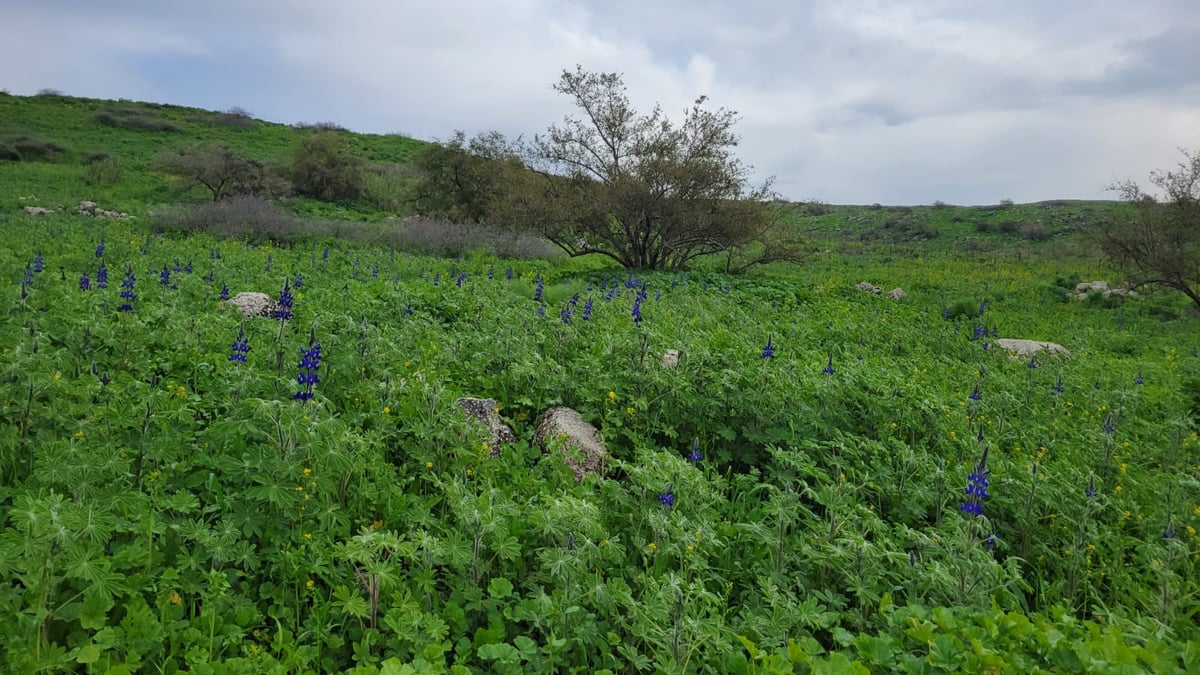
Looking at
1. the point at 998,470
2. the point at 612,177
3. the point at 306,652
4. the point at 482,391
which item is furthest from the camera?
the point at 612,177

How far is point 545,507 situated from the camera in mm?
2947

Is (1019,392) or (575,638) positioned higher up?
(1019,392)

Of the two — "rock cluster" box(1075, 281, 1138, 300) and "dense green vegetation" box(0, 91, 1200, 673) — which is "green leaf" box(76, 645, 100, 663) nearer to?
"dense green vegetation" box(0, 91, 1200, 673)

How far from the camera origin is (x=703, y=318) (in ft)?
28.3

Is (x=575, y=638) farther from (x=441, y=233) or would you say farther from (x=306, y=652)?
(x=441, y=233)

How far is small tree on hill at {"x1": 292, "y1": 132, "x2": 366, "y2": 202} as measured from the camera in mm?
30766

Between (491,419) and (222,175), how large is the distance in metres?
29.0

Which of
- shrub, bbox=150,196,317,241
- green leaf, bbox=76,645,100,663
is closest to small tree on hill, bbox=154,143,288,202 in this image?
shrub, bbox=150,196,317,241

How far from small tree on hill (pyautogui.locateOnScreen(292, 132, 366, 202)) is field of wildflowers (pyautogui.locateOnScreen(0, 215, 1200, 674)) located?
27499 mm

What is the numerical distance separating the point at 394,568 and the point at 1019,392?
6.16 meters

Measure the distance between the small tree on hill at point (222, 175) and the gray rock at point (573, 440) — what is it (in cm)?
2689

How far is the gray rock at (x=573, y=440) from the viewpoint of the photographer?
3.68 meters

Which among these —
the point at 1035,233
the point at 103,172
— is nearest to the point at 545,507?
the point at 103,172

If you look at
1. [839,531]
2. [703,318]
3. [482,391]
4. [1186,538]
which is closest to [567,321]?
[482,391]
